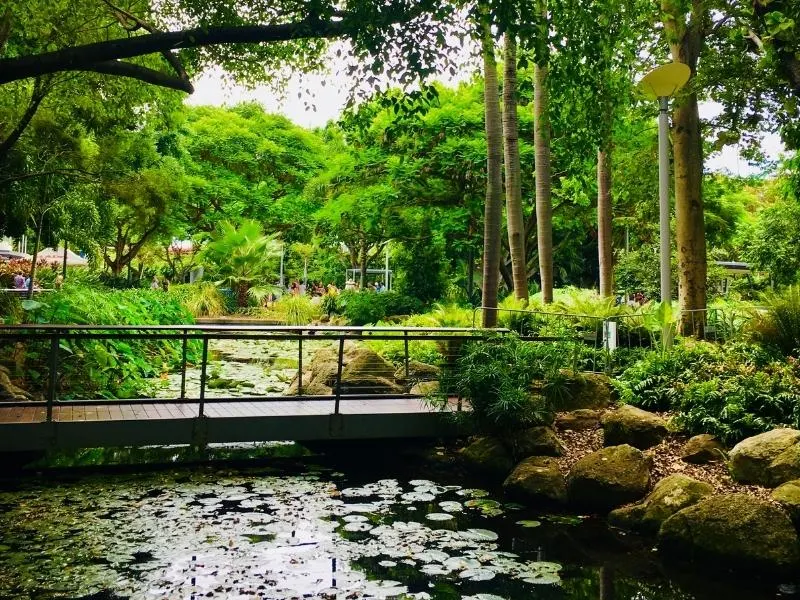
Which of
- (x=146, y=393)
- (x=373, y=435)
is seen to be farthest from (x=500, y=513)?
(x=146, y=393)

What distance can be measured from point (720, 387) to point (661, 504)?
7.40 feet

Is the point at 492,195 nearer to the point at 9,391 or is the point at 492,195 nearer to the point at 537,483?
the point at 537,483

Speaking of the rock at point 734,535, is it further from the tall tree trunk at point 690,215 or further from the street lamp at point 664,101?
the tall tree trunk at point 690,215

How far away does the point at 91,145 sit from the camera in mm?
16188

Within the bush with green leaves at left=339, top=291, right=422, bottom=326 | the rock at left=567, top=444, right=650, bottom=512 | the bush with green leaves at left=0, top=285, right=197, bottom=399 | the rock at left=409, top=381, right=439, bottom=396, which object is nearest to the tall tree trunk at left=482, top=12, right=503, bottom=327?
the rock at left=409, top=381, right=439, bottom=396

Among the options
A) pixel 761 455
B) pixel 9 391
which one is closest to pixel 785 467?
pixel 761 455

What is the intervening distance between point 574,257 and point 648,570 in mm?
23339

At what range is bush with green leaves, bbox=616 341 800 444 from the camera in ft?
25.4

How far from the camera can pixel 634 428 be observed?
8.23 meters

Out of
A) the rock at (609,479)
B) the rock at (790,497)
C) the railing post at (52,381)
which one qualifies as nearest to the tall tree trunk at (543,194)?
the rock at (609,479)

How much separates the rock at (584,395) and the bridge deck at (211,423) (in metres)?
1.51

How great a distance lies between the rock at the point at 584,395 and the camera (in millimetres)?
9648

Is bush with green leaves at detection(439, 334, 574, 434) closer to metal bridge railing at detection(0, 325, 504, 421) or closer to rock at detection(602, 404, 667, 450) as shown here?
metal bridge railing at detection(0, 325, 504, 421)

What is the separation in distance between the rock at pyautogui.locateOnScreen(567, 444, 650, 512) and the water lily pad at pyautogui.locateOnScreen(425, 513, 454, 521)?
56.9 inches
